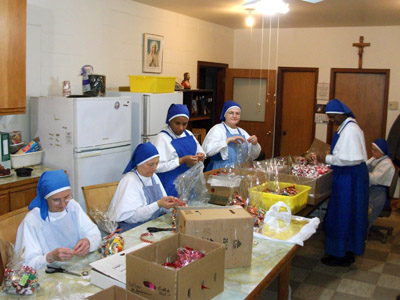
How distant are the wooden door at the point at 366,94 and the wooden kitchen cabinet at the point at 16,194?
5.03 metres

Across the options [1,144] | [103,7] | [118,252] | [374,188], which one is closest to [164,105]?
[103,7]

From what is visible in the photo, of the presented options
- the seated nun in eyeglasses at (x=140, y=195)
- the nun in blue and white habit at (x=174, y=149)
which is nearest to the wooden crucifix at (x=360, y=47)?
the nun in blue and white habit at (x=174, y=149)

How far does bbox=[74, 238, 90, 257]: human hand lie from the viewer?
7.02 ft

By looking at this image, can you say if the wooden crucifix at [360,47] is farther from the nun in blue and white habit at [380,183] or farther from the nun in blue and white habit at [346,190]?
the nun in blue and white habit at [346,190]

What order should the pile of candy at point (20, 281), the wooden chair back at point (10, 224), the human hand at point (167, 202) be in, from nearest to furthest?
1. the pile of candy at point (20, 281)
2. the wooden chair back at point (10, 224)
3. the human hand at point (167, 202)

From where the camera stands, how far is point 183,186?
117 inches

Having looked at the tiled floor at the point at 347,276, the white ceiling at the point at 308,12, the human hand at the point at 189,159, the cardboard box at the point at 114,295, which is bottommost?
the tiled floor at the point at 347,276

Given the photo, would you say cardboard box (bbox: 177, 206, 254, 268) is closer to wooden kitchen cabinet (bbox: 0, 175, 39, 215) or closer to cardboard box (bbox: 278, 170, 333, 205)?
cardboard box (bbox: 278, 170, 333, 205)

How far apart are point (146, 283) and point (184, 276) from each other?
15 cm

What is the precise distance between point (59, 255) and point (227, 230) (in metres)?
0.78

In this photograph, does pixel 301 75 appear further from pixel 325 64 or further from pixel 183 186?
pixel 183 186

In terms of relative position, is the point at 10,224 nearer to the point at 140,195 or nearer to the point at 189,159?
the point at 140,195

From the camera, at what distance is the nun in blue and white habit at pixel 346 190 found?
409 cm

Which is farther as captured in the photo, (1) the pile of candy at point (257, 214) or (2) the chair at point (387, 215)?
(2) the chair at point (387, 215)
